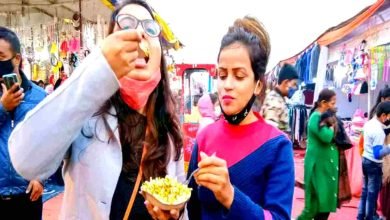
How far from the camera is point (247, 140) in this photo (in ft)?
4.63

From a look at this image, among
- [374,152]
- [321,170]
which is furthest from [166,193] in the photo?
[374,152]

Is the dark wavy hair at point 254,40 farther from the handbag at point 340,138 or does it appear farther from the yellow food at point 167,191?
the handbag at point 340,138

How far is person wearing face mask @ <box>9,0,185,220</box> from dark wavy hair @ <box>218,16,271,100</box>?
290mm

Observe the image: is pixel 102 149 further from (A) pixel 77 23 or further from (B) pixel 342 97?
(B) pixel 342 97

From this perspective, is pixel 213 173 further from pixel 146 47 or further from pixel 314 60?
pixel 314 60

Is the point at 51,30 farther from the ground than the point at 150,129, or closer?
farther from the ground

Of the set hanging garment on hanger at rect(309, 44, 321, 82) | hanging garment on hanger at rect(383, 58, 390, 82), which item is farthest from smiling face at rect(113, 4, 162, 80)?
hanging garment on hanger at rect(309, 44, 321, 82)

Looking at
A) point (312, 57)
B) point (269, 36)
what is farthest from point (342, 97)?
point (269, 36)

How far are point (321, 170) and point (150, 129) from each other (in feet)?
13.4

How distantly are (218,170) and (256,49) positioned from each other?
542 millimetres

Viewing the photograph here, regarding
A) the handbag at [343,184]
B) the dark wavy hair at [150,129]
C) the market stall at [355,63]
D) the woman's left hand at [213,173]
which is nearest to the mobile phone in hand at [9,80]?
the dark wavy hair at [150,129]

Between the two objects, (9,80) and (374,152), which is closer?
(9,80)

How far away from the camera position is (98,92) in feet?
3.53

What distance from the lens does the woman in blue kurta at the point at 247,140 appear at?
4.37 feet
